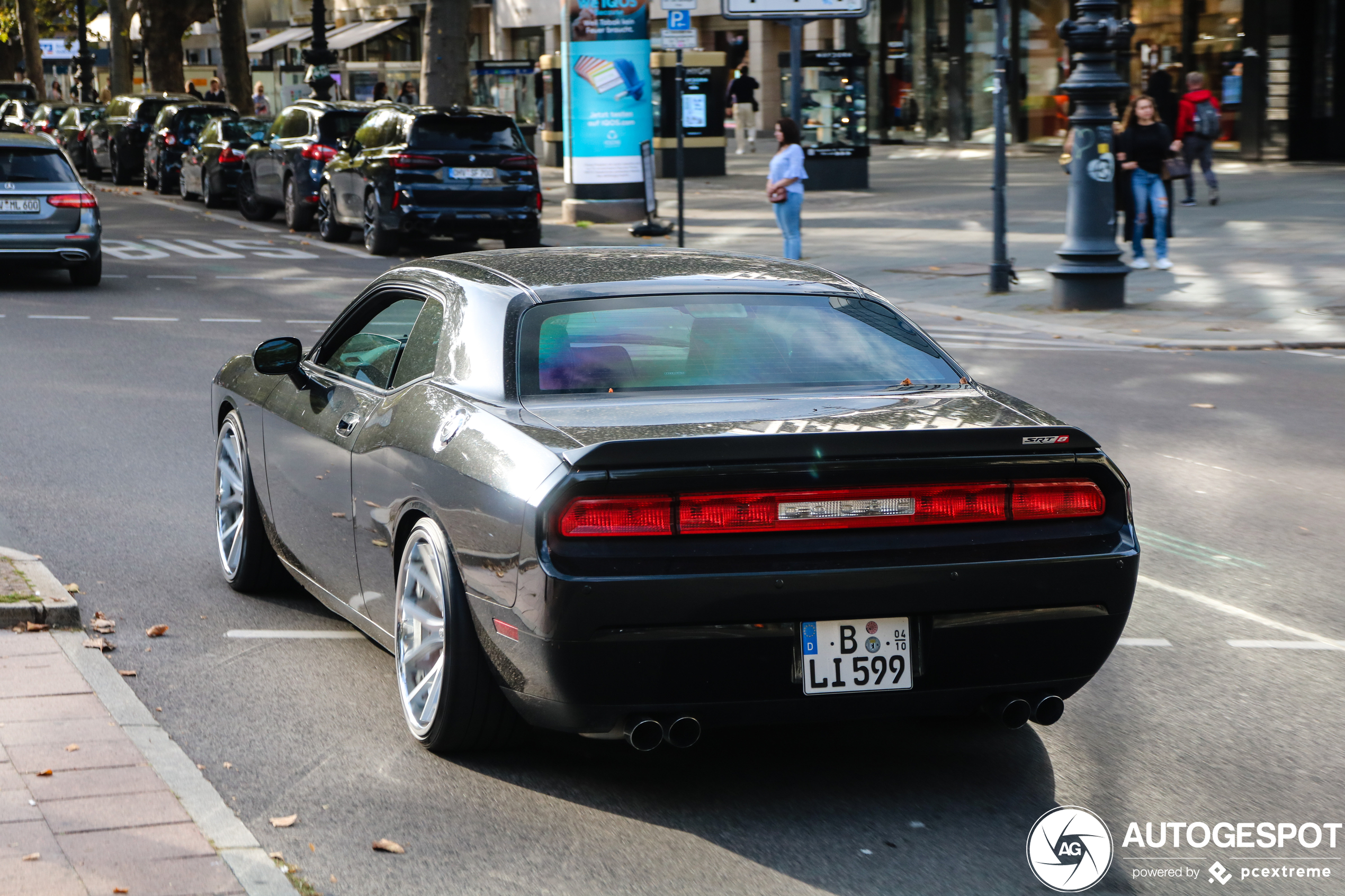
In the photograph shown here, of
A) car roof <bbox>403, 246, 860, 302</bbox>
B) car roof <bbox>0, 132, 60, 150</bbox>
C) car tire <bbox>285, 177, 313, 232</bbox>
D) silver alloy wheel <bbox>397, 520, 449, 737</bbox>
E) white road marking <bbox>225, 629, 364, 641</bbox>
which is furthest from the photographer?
car tire <bbox>285, 177, 313, 232</bbox>

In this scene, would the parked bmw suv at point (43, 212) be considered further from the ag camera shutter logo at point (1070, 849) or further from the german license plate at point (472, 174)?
the ag camera shutter logo at point (1070, 849)

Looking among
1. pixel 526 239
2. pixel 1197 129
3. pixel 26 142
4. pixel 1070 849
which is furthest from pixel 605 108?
pixel 1070 849

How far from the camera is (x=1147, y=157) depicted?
18.1 metres

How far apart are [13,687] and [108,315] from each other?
37.7ft

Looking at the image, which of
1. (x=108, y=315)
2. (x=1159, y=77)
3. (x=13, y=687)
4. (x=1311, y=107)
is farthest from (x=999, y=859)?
(x=1311, y=107)

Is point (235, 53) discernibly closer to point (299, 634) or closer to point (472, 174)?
point (472, 174)

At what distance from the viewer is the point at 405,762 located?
486 centimetres

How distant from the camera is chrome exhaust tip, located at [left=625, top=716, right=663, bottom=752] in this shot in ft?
14.3

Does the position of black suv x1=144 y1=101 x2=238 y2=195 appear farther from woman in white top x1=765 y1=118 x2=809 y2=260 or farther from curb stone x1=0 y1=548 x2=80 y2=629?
curb stone x1=0 y1=548 x2=80 y2=629

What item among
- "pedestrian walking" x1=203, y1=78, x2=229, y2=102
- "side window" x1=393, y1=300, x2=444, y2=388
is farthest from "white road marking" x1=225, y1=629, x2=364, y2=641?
"pedestrian walking" x1=203, y1=78, x2=229, y2=102

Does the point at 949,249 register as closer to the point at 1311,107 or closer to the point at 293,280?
the point at 293,280

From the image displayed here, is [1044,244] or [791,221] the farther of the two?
[1044,244]

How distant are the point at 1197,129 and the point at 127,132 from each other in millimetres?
22075

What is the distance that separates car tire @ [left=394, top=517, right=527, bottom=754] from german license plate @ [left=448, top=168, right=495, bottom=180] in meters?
17.3
